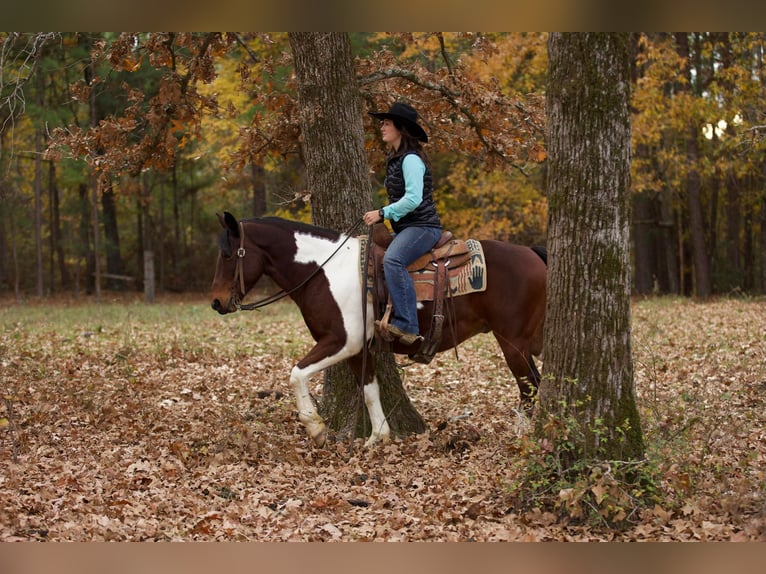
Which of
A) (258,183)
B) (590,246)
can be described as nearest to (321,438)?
(590,246)

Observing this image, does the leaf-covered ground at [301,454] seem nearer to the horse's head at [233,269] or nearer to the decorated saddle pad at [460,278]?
the horse's head at [233,269]

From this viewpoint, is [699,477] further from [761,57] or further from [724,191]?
[724,191]

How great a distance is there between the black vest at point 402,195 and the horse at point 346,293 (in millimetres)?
550

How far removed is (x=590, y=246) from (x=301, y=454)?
3687 mm

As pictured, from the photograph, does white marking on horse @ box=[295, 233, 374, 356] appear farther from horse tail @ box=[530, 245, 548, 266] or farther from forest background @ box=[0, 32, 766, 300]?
horse tail @ box=[530, 245, 548, 266]

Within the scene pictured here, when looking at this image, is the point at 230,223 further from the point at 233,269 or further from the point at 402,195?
the point at 402,195

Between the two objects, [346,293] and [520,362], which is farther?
[520,362]

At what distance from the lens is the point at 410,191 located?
295 inches

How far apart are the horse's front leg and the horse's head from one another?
946 millimetres

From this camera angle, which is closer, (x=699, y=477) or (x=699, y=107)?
(x=699, y=477)

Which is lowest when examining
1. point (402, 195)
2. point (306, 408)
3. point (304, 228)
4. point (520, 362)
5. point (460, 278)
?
point (306, 408)

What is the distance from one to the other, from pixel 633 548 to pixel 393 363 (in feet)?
17.3

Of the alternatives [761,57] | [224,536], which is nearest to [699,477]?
[224,536]

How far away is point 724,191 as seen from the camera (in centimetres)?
2914
